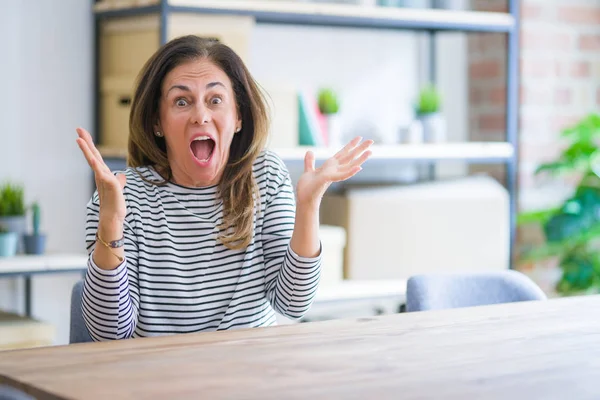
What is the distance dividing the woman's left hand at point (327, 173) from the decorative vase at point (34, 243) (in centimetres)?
139

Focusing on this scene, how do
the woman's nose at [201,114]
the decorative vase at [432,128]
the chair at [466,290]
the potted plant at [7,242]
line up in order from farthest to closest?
the decorative vase at [432,128], the potted plant at [7,242], the chair at [466,290], the woman's nose at [201,114]

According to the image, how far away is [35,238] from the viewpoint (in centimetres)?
282

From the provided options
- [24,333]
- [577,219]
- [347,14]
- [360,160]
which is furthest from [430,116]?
[360,160]

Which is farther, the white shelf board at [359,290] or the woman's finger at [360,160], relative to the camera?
the white shelf board at [359,290]

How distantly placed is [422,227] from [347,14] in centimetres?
76

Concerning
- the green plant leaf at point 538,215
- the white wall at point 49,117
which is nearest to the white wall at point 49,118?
the white wall at point 49,117

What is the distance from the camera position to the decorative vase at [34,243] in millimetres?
2822

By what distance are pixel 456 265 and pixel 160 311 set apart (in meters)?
1.76

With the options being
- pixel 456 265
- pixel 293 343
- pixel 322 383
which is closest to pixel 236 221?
pixel 293 343

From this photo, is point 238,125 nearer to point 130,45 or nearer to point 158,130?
point 158,130

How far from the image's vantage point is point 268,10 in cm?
303

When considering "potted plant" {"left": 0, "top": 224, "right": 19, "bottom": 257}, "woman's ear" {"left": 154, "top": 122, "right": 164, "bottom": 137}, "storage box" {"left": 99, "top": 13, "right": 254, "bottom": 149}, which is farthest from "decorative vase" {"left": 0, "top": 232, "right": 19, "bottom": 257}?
"woman's ear" {"left": 154, "top": 122, "right": 164, "bottom": 137}

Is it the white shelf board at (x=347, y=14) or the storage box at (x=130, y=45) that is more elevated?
the white shelf board at (x=347, y=14)

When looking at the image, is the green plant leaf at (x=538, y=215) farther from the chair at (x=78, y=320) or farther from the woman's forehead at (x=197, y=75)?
the chair at (x=78, y=320)
